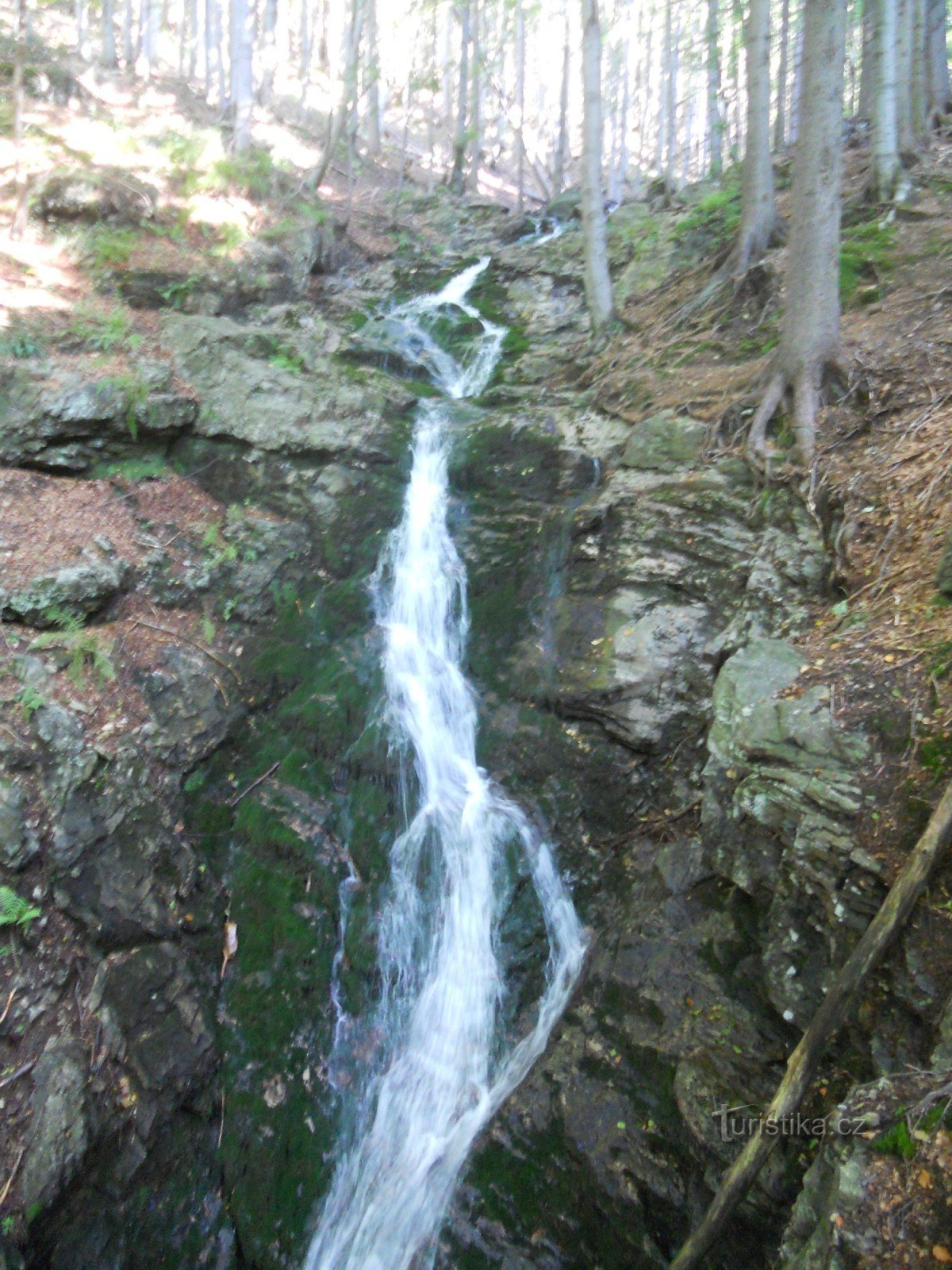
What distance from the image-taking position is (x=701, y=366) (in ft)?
31.3

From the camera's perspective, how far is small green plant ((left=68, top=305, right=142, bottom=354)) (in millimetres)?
9531

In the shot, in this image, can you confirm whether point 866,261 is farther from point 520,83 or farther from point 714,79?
point 520,83

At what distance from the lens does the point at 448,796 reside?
714cm

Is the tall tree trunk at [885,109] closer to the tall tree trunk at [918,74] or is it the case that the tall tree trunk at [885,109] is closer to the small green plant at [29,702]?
the tall tree trunk at [918,74]

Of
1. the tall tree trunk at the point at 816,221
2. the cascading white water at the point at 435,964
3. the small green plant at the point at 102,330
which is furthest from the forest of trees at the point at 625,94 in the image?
the small green plant at the point at 102,330

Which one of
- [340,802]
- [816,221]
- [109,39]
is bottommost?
[340,802]

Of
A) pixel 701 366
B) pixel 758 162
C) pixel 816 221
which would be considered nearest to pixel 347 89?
pixel 758 162

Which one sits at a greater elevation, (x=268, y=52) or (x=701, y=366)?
(x=268, y=52)

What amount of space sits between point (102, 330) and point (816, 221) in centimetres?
864

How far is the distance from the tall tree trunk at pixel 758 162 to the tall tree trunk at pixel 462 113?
11.1 m

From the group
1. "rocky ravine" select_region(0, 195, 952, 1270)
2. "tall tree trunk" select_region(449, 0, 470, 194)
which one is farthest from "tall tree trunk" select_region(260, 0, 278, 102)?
"rocky ravine" select_region(0, 195, 952, 1270)

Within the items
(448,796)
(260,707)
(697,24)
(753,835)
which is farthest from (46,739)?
(697,24)

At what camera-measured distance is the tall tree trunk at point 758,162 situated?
10.3 meters

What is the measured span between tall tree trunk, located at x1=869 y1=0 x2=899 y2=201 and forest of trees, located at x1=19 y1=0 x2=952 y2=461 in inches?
0.9
